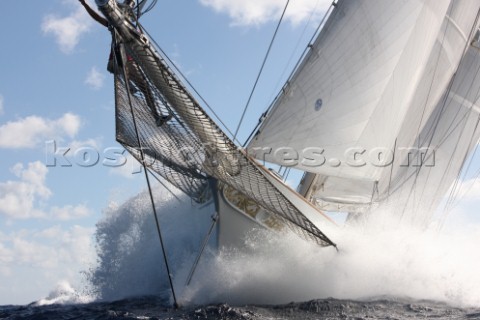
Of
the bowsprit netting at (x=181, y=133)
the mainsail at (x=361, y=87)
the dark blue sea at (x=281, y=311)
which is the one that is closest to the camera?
the bowsprit netting at (x=181, y=133)

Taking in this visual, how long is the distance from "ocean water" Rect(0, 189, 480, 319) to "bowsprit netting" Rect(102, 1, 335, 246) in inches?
49.0

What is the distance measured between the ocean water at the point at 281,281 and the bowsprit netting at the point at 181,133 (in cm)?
125

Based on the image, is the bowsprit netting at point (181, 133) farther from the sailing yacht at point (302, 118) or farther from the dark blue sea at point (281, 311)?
the dark blue sea at point (281, 311)

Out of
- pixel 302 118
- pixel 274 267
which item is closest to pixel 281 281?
pixel 274 267

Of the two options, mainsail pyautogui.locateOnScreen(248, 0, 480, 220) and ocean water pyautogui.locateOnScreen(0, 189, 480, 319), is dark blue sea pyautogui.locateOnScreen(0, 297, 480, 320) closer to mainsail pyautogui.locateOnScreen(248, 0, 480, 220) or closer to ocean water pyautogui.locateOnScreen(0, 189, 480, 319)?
ocean water pyautogui.locateOnScreen(0, 189, 480, 319)

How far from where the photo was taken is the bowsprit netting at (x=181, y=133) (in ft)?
39.2

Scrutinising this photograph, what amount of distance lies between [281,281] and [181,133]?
15.6 feet

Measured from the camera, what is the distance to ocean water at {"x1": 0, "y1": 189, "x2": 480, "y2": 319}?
45.5 feet

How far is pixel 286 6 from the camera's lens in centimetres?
1697

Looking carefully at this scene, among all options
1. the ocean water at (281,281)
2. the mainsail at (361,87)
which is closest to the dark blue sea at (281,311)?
the ocean water at (281,281)

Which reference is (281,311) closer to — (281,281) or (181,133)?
(281,281)

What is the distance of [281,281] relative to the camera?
15.1 meters

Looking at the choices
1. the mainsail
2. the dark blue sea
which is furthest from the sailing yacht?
the dark blue sea

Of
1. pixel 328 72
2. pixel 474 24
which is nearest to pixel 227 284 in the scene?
pixel 328 72
